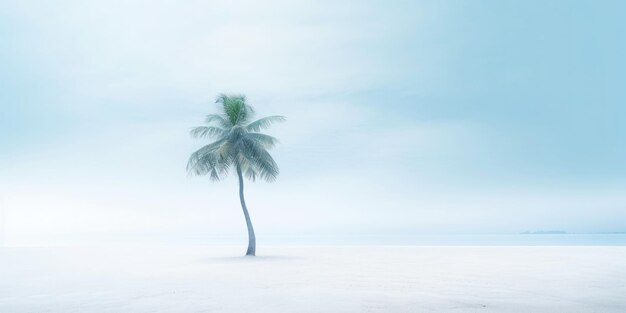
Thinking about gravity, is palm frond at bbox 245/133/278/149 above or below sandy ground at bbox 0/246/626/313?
above

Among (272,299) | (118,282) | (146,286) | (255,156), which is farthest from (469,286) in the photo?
(255,156)

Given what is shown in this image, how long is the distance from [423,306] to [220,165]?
864 inches

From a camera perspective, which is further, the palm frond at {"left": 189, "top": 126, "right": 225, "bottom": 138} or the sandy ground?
the palm frond at {"left": 189, "top": 126, "right": 225, "bottom": 138}

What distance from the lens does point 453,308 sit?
10156 mm

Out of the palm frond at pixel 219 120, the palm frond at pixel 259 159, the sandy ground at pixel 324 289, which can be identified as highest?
the palm frond at pixel 219 120

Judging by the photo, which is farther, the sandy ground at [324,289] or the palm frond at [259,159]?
the palm frond at [259,159]

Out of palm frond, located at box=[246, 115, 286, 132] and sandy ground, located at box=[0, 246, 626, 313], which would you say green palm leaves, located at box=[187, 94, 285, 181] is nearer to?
palm frond, located at box=[246, 115, 286, 132]

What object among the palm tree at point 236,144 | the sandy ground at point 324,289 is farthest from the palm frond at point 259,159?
the sandy ground at point 324,289

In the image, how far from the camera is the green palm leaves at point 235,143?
3083 cm

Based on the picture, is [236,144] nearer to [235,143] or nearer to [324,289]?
[235,143]

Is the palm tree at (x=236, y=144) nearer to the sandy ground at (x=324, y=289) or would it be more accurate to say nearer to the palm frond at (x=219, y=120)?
the palm frond at (x=219, y=120)

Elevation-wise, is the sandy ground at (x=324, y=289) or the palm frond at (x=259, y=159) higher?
the palm frond at (x=259, y=159)

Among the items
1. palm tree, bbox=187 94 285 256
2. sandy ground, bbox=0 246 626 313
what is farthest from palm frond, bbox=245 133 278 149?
sandy ground, bbox=0 246 626 313

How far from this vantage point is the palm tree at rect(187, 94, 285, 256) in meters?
30.8
